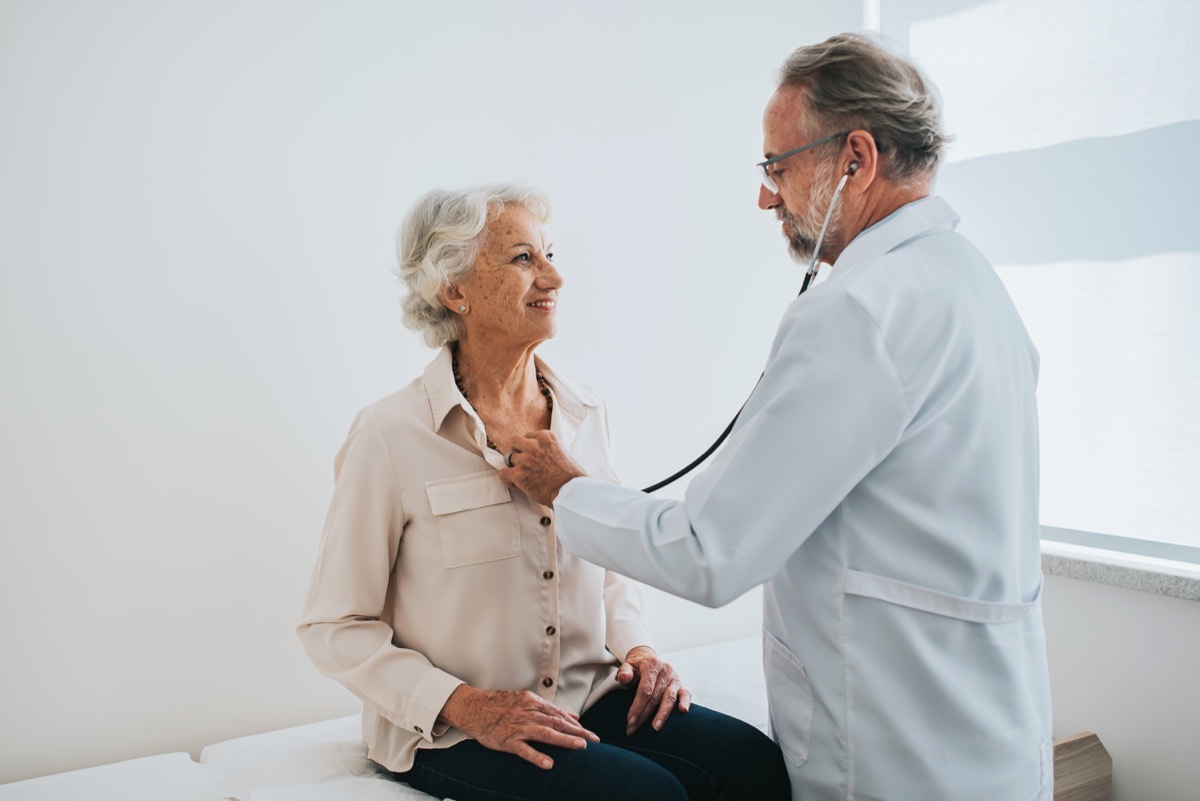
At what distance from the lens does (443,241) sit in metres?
1.56

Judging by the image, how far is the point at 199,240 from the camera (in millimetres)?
1884

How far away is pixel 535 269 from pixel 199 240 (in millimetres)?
766

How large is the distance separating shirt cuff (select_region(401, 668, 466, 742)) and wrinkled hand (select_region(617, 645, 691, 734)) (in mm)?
303

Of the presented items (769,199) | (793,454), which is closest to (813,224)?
(769,199)

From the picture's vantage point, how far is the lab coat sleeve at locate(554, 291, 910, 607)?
3.54ft

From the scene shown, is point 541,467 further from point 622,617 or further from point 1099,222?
point 1099,222

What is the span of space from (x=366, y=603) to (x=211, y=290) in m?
0.84

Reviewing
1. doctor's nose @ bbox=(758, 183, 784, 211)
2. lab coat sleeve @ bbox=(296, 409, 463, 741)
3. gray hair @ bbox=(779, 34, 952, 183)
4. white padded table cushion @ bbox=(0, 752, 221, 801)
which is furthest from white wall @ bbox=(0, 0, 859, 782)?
gray hair @ bbox=(779, 34, 952, 183)

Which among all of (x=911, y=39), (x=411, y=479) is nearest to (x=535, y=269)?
(x=411, y=479)

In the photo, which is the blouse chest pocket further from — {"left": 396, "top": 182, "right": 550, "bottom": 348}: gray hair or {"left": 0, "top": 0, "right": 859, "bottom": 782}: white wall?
{"left": 0, "top": 0, "right": 859, "bottom": 782}: white wall

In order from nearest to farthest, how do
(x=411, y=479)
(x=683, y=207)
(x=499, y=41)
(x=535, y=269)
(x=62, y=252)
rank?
(x=411, y=479) < (x=535, y=269) < (x=62, y=252) < (x=499, y=41) < (x=683, y=207)

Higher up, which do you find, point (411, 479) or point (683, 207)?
point (683, 207)

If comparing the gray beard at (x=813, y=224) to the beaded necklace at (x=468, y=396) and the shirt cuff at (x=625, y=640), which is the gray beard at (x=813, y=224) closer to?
the beaded necklace at (x=468, y=396)

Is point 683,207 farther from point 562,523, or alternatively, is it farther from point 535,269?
point 562,523
